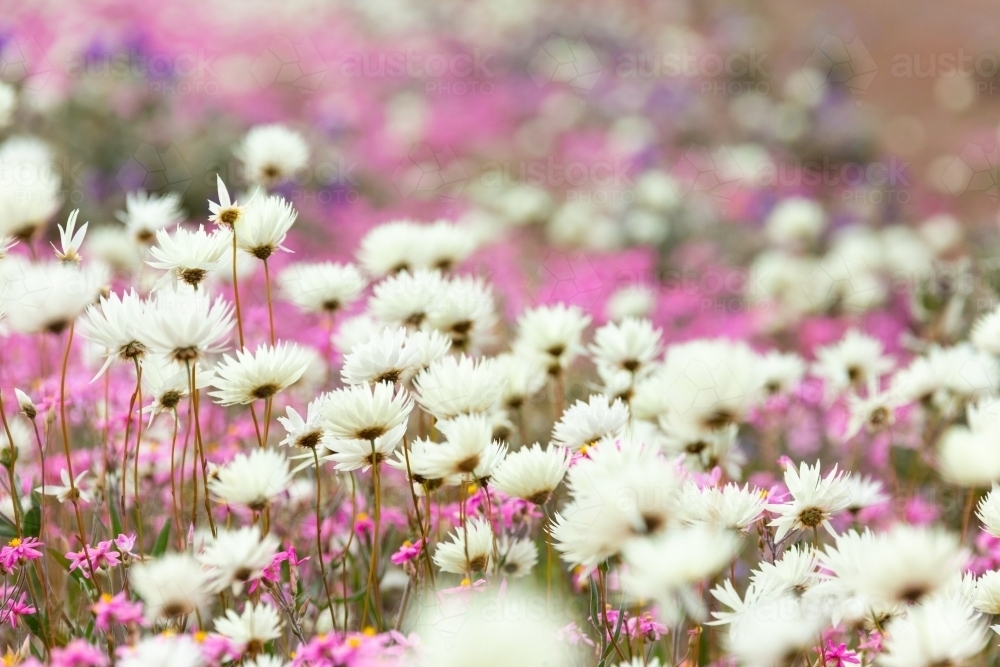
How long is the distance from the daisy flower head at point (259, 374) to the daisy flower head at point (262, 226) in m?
0.20

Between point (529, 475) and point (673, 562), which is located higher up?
point (529, 475)

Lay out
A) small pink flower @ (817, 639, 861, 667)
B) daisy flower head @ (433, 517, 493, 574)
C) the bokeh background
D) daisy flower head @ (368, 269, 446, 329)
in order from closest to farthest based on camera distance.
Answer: small pink flower @ (817, 639, 861, 667), daisy flower head @ (433, 517, 493, 574), daisy flower head @ (368, 269, 446, 329), the bokeh background

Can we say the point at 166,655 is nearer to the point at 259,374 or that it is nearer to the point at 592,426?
the point at 259,374

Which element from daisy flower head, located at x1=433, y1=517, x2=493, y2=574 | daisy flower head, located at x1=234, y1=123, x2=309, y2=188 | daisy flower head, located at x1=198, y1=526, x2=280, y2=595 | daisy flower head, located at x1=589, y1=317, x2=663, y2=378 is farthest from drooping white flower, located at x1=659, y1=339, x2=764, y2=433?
daisy flower head, located at x1=234, y1=123, x2=309, y2=188

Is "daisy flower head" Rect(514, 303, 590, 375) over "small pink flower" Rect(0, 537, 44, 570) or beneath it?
over

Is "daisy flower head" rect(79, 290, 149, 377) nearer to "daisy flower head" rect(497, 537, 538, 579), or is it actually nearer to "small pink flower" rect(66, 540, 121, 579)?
"small pink flower" rect(66, 540, 121, 579)

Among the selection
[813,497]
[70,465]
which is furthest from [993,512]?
[70,465]

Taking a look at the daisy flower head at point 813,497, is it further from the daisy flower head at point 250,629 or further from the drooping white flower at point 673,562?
the daisy flower head at point 250,629

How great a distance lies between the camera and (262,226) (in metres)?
1.41

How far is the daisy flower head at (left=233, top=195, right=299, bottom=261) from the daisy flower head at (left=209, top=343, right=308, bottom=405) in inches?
7.9

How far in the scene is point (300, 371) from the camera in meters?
1.28

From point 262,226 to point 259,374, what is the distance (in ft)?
0.84

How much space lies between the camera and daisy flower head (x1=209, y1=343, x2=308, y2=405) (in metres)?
1.27

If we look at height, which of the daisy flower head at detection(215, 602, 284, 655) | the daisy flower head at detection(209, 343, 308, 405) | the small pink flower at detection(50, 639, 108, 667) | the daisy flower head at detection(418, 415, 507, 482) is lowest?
the small pink flower at detection(50, 639, 108, 667)
